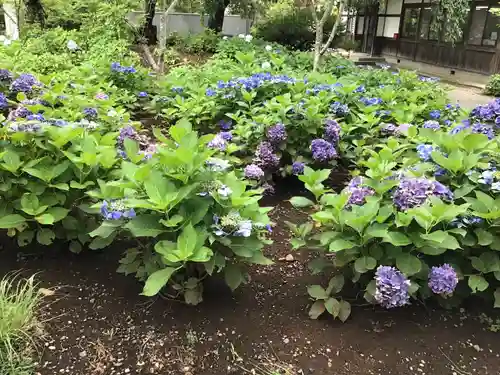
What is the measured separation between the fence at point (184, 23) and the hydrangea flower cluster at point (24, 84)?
3.12 meters

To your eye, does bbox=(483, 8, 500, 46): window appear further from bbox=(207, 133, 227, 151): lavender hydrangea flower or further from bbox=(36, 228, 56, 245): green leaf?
bbox=(36, 228, 56, 245): green leaf

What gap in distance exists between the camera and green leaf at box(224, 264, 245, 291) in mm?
2125

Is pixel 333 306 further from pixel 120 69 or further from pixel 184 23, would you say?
pixel 184 23

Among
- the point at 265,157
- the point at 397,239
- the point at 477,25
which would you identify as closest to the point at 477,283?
the point at 397,239

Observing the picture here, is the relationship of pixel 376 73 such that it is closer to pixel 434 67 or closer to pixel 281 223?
pixel 281 223

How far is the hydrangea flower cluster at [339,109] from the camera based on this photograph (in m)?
3.88

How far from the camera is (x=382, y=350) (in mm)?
2141

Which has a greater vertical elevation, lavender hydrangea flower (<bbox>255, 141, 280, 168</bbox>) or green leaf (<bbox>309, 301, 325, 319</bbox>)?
lavender hydrangea flower (<bbox>255, 141, 280, 168</bbox>)

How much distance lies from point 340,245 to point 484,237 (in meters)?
0.68

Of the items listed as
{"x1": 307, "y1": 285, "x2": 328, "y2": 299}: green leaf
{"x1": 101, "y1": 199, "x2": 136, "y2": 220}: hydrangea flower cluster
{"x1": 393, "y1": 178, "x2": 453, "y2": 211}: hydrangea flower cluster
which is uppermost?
{"x1": 393, "y1": 178, "x2": 453, "y2": 211}: hydrangea flower cluster

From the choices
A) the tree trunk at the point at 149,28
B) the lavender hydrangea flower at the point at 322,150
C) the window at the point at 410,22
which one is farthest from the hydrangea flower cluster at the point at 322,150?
the window at the point at 410,22

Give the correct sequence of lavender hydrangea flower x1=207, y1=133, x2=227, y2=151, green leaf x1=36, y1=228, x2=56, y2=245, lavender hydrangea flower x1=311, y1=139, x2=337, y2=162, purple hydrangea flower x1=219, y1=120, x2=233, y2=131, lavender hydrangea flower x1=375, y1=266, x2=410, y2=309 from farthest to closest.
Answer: purple hydrangea flower x1=219, y1=120, x2=233, y2=131 → lavender hydrangea flower x1=311, y1=139, x2=337, y2=162 → lavender hydrangea flower x1=207, y1=133, x2=227, y2=151 → green leaf x1=36, y1=228, x2=56, y2=245 → lavender hydrangea flower x1=375, y1=266, x2=410, y2=309

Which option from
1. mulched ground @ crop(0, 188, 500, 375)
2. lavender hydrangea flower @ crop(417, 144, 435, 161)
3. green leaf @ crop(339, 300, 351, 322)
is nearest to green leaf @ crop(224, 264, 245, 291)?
mulched ground @ crop(0, 188, 500, 375)

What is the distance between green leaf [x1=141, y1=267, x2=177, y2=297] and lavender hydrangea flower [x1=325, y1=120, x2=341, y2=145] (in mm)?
1958
